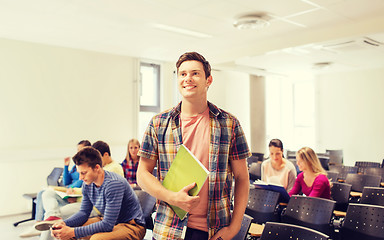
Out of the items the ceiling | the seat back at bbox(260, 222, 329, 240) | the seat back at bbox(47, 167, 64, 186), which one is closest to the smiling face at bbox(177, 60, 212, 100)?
the seat back at bbox(260, 222, 329, 240)

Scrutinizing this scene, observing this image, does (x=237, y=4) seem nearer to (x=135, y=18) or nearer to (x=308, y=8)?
(x=308, y=8)

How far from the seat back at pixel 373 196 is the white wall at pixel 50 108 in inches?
196

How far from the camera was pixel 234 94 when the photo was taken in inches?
382

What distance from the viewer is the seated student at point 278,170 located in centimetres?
433

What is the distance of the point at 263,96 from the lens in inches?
401

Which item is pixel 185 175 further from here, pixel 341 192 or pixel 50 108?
pixel 50 108

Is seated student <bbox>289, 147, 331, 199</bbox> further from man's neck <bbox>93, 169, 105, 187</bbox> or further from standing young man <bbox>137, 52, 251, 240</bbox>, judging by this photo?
standing young man <bbox>137, 52, 251, 240</bbox>

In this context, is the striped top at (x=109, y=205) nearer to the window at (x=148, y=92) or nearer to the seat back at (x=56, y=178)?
the seat back at (x=56, y=178)

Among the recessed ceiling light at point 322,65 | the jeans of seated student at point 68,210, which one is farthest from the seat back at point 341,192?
the recessed ceiling light at point 322,65

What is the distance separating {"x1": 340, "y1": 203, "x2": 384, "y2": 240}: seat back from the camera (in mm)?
2646

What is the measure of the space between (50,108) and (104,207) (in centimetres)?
418

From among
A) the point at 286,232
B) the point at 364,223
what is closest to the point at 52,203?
the point at 286,232

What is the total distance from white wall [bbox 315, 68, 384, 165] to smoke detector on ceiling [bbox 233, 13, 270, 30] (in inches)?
236

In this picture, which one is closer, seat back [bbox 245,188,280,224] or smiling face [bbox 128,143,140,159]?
seat back [bbox 245,188,280,224]
